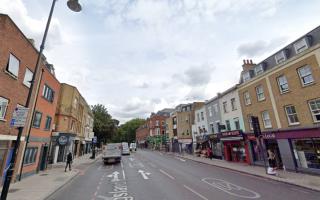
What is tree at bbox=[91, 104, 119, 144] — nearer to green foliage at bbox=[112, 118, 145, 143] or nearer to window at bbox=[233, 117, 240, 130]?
window at bbox=[233, 117, 240, 130]

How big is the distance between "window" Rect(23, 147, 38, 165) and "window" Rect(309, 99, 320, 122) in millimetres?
23676

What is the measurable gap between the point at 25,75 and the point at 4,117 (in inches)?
144

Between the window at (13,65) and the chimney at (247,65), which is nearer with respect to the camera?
the window at (13,65)

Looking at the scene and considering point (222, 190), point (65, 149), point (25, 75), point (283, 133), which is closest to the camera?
point (222, 190)

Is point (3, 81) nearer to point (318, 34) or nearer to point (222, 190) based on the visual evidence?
point (222, 190)

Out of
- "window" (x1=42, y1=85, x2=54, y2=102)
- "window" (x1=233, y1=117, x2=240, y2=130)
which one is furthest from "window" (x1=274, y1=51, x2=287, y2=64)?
"window" (x1=42, y1=85, x2=54, y2=102)

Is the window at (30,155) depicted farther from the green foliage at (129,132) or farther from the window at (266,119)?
the green foliage at (129,132)

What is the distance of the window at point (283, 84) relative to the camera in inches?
677

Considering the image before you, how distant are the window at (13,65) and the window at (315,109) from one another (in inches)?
892

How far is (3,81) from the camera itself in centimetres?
1121

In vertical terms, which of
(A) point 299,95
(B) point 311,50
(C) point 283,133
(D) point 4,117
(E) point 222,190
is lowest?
(E) point 222,190

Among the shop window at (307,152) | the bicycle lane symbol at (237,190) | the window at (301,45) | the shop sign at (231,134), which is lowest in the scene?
the bicycle lane symbol at (237,190)

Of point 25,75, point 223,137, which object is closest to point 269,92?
point 223,137

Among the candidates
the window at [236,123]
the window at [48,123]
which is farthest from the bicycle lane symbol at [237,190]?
the window at [48,123]
